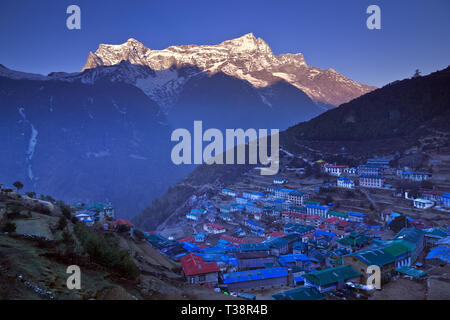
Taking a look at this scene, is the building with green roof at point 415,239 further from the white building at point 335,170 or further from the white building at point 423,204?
the white building at point 335,170

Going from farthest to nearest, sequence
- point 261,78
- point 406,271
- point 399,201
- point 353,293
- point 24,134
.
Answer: point 261,78, point 24,134, point 399,201, point 406,271, point 353,293

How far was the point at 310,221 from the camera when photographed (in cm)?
3606

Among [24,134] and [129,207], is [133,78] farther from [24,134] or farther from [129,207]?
[129,207]

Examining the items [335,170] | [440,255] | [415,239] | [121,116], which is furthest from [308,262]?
[121,116]

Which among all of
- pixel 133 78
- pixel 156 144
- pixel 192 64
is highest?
pixel 192 64

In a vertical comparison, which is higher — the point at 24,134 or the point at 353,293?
the point at 24,134

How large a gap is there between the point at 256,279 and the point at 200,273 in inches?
140

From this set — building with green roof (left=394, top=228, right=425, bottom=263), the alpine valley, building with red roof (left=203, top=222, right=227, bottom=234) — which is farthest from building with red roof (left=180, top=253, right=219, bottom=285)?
the alpine valley

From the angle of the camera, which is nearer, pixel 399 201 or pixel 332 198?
pixel 399 201

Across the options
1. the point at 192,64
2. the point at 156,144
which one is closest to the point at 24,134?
the point at 156,144

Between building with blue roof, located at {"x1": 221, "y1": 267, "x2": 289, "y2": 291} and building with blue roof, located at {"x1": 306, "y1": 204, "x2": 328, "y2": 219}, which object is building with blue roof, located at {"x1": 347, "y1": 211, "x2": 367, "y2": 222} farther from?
building with blue roof, located at {"x1": 221, "y1": 267, "x2": 289, "y2": 291}

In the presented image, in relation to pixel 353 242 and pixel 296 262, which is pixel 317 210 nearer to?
pixel 353 242

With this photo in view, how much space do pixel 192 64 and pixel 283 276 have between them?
7548 inches
